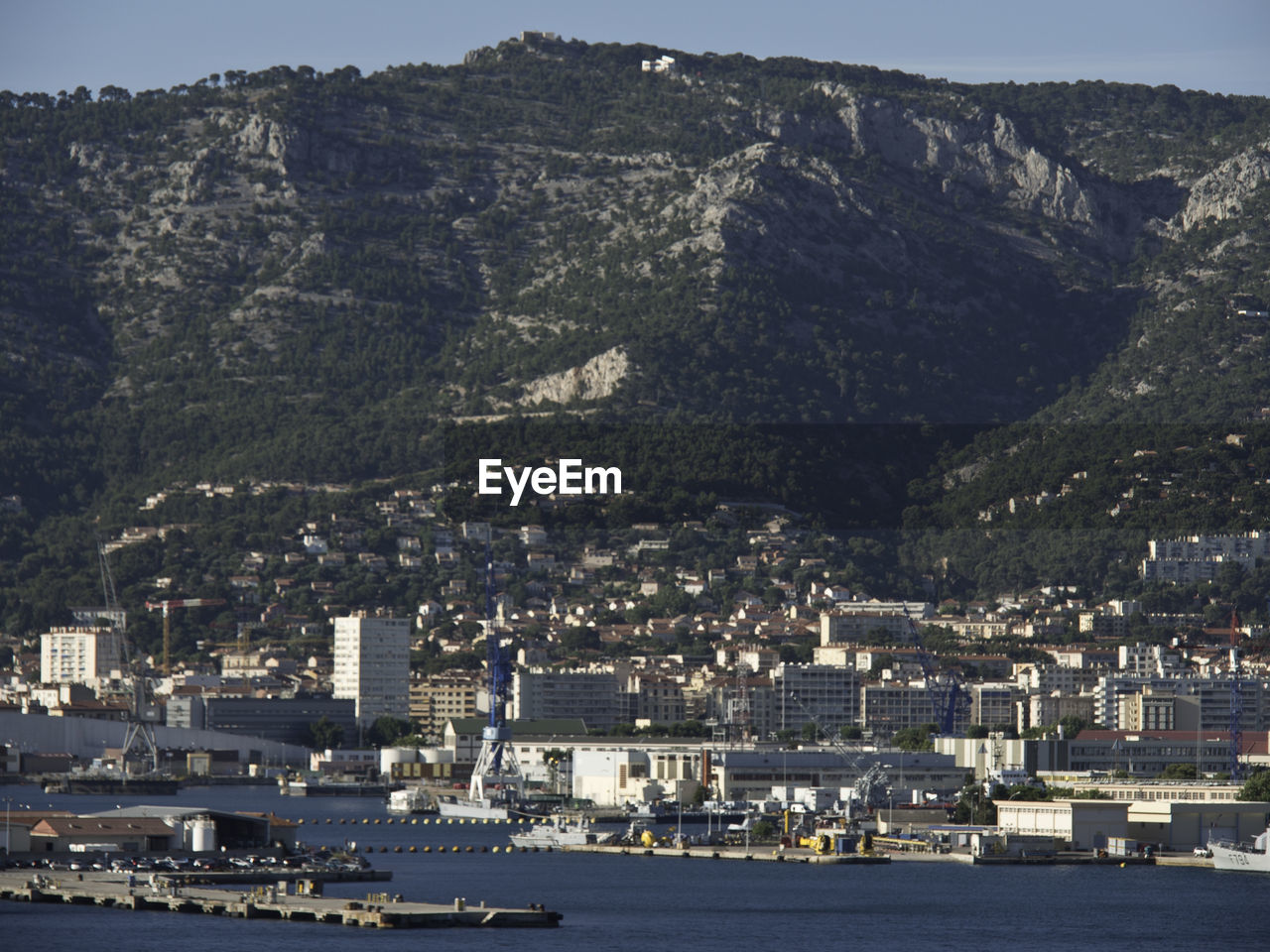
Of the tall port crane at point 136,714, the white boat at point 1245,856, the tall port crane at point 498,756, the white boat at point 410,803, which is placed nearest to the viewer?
the white boat at point 1245,856

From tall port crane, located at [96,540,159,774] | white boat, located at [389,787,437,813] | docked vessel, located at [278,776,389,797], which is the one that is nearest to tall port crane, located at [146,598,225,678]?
A: tall port crane, located at [96,540,159,774]

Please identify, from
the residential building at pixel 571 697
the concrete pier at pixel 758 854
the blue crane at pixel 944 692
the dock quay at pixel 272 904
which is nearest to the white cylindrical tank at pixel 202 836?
the dock quay at pixel 272 904

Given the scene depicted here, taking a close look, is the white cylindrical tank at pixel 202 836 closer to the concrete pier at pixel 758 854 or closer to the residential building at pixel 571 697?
the concrete pier at pixel 758 854

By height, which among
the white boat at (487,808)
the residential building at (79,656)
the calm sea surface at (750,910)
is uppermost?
the residential building at (79,656)

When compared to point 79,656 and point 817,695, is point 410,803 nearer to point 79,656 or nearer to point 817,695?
point 817,695

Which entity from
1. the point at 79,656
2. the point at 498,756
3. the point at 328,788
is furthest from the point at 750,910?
the point at 79,656

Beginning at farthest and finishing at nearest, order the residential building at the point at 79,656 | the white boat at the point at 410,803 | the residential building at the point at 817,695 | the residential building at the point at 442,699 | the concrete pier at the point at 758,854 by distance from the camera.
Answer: the residential building at the point at 79,656 → the residential building at the point at 442,699 → the residential building at the point at 817,695 → the white boat at the point at 410,803 → the concrete pier at the point at 758,854
